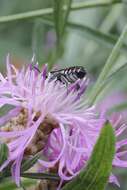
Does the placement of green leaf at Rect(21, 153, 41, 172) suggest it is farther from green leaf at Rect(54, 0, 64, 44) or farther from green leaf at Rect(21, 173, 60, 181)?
green leaf at Rect(54, 0, 64, 44)

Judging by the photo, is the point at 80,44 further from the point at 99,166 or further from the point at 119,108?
the point at 99,166

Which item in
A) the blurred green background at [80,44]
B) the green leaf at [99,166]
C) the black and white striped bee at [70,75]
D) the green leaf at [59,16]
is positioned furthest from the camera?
the blurred green background at [80,44]

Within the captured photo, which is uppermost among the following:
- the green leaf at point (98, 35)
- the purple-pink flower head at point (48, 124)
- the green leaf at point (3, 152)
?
the green leaf at point (98, 35)

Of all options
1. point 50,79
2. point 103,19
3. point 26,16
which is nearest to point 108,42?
point 26,16

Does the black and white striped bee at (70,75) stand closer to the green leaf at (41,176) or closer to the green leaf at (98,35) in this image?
the green leaf at (41,176)

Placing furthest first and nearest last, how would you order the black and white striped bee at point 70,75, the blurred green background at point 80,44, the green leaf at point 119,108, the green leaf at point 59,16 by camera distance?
the blurred green background at point 80,44 → the green leaf at point 119,108 → the green leaf at point 59,16 → the black and white striped bee at point 70,75

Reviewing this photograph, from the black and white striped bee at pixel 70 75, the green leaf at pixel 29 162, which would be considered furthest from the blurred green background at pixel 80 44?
the green leaf at pixel 29 162

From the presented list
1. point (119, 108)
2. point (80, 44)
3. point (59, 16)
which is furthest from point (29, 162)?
point (80, 44)
